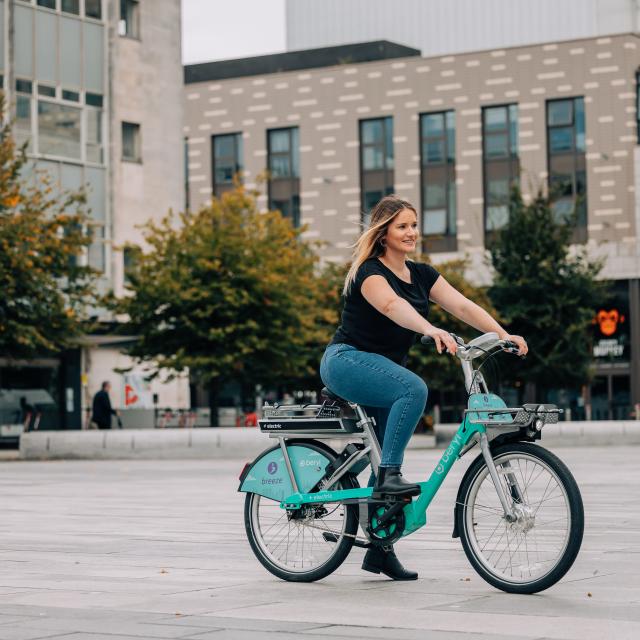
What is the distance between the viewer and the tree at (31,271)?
28688mm

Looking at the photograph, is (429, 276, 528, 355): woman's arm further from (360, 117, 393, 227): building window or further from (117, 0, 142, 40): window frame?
(360, 117, 393, 227): building window

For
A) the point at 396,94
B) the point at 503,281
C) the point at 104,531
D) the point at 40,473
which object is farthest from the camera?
the point at 396,94

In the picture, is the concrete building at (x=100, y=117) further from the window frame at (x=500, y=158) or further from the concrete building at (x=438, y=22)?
the concrete building at (x=438, y=22)

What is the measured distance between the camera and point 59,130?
3956cm

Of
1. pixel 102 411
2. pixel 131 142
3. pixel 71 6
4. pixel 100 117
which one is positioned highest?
pixel 71 6

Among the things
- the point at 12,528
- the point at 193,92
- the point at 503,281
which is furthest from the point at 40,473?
the point at 193,92

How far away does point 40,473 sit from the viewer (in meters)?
22.6

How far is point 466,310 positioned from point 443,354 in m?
31.7

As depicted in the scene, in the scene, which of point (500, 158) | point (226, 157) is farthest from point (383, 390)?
point (226, 157)

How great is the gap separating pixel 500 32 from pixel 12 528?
89433 mm

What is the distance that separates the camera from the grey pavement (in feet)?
18.9

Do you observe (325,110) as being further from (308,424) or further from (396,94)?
(308,424)

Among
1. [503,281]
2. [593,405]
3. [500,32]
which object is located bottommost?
[593,405]

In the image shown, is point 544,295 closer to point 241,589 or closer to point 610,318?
point 610,318
